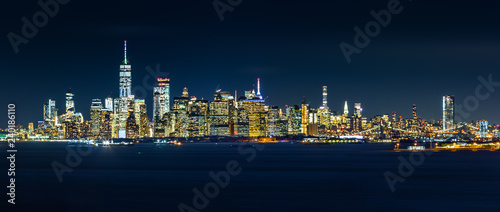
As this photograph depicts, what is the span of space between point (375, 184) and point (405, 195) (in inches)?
465

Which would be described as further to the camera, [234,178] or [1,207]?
[234,178]

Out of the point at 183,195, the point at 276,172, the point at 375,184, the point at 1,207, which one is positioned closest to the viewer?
the point at 1,207

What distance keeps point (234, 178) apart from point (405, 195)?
27424mm

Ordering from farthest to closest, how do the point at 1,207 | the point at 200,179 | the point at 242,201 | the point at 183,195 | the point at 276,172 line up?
the point at 276,172 → the point at 200,179 → the point at 183,195 → the point at 242,201 → the point at 1,207

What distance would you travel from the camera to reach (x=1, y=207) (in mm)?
51750

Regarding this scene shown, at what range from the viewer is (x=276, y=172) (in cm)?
9644

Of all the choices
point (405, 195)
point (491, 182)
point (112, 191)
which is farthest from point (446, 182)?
point (112, 191)

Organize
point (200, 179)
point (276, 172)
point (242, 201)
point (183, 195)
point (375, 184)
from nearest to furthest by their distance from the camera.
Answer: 1. point (242, 201)
2. point (183, 195)
3. point (375, 184)
4. point (200, 179)
5. point (276, 172)

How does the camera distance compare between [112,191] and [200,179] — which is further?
[200,179]

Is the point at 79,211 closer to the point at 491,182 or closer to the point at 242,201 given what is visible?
the point at 242,201

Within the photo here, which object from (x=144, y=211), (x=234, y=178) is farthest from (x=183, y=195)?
(x=234, y=178)

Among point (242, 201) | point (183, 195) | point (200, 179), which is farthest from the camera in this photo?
point (200, 179)

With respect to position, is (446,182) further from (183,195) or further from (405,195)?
(183,195)

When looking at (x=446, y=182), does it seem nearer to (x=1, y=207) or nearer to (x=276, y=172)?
(x=276, y=172)
